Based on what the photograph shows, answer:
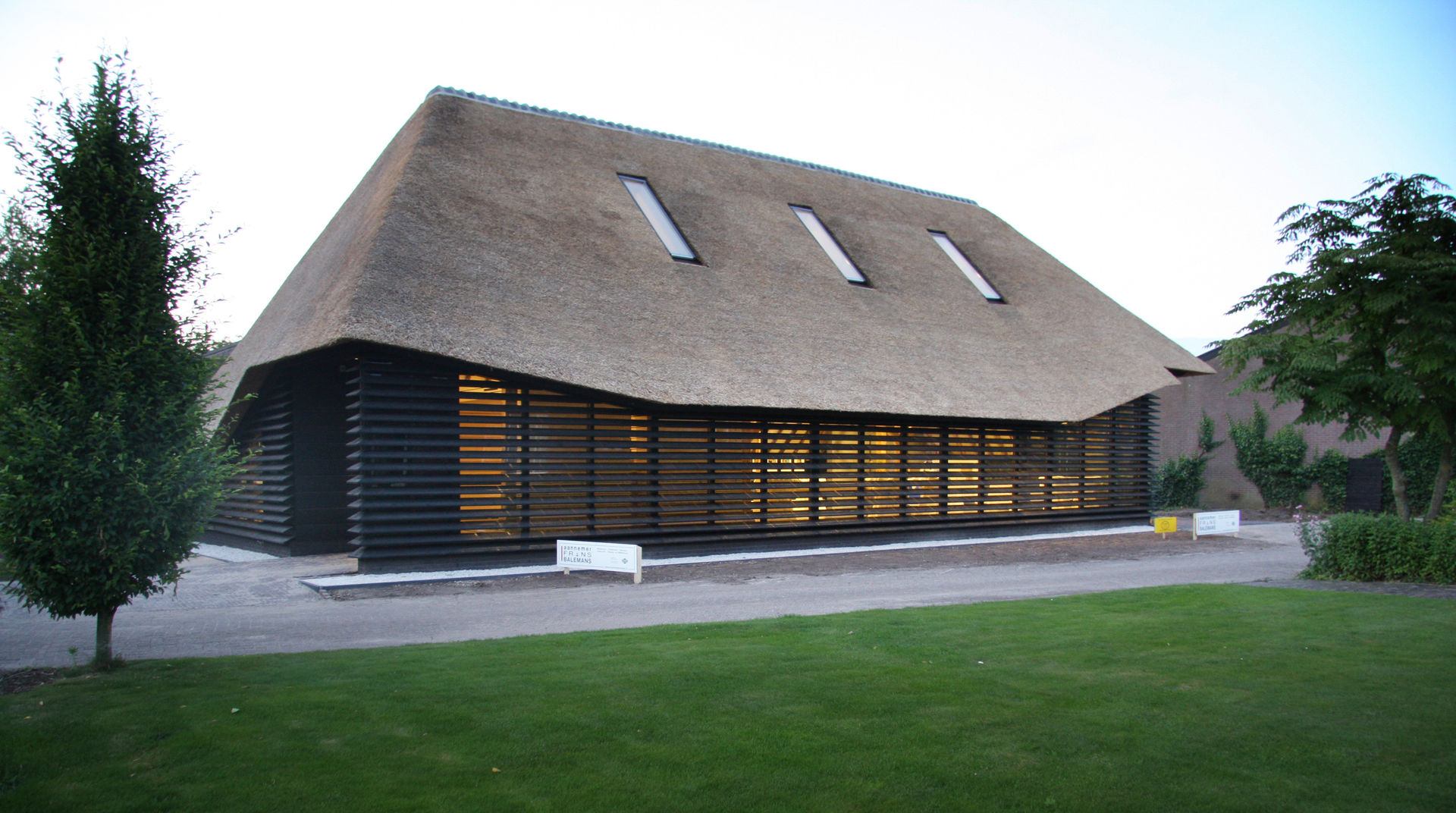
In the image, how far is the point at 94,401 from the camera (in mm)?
6727

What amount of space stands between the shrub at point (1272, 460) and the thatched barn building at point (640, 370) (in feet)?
18.4

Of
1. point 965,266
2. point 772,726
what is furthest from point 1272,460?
point 772,726

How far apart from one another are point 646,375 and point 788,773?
10.1 m

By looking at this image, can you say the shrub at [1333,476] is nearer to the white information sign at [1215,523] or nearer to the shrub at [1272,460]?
the shrub at [1272,460]

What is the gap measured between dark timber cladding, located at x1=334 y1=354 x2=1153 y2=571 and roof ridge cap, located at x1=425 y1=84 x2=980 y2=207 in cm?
727

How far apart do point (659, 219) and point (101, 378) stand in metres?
12.7

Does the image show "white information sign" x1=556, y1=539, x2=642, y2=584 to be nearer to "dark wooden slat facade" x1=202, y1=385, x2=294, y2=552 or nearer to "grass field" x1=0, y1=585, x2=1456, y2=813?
"grass field" x1=0, y1=585, x2=1456, y2=813

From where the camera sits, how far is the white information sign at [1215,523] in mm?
19391

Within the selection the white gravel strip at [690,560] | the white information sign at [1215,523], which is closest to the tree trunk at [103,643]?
the white gravel strip at [690,560]

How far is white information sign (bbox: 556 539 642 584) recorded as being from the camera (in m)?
12.7

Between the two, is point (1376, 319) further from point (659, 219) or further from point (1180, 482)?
point (1180, 482)

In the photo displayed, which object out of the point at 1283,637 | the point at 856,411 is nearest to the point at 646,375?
the point at 856,411

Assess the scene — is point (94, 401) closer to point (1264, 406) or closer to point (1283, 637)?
point (1283, 637)

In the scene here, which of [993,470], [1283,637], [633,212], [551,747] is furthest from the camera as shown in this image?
[993,470]
